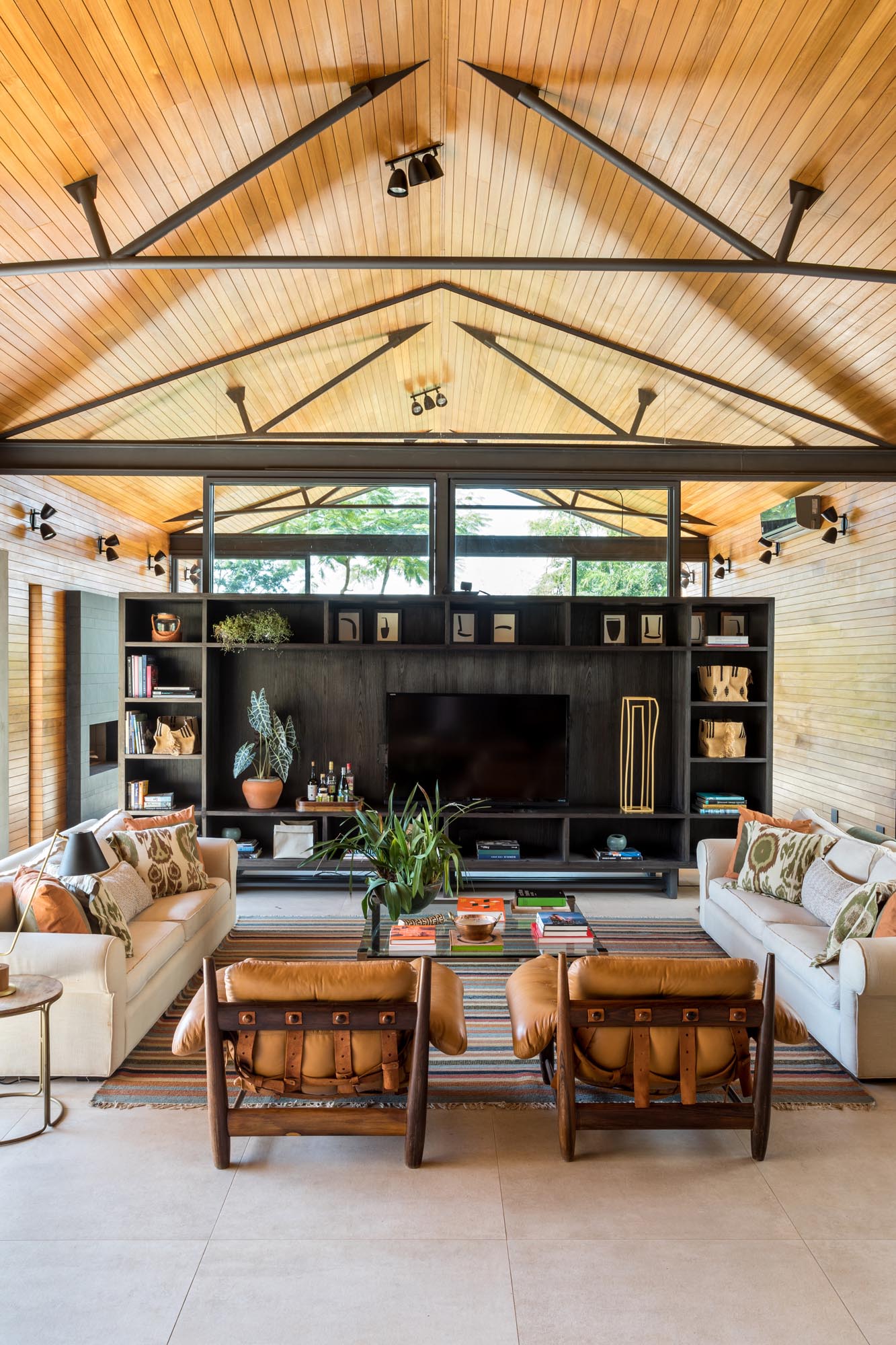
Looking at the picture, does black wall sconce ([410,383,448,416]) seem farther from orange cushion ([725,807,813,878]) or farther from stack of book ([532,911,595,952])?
stack of book ([532,911,595,952])

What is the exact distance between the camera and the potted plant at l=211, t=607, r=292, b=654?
6.46m

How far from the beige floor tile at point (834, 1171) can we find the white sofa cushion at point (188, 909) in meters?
2.82

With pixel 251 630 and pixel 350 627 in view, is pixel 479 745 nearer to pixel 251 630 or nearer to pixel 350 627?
pixel 350 627

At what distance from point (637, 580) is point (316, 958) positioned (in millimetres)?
3456

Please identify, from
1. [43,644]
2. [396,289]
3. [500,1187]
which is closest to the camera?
[500,1187]

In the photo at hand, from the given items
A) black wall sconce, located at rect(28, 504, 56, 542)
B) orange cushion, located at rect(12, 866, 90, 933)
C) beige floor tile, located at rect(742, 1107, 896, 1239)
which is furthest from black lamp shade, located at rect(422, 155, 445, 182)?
beige floor tile, located at rect(742, 1107, 896, 1239)

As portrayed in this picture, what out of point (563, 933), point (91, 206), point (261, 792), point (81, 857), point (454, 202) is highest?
point (454, 202)

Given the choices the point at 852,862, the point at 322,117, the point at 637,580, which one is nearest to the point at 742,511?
the point at 637,580

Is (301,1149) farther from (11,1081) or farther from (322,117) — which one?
(322,117)

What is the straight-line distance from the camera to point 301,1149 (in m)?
3.08

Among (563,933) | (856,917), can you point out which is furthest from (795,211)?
(563,933)

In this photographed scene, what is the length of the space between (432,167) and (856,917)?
13.5 ft

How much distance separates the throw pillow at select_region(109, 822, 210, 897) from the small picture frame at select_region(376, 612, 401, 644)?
2088 mm

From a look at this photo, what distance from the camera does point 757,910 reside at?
185 inches
